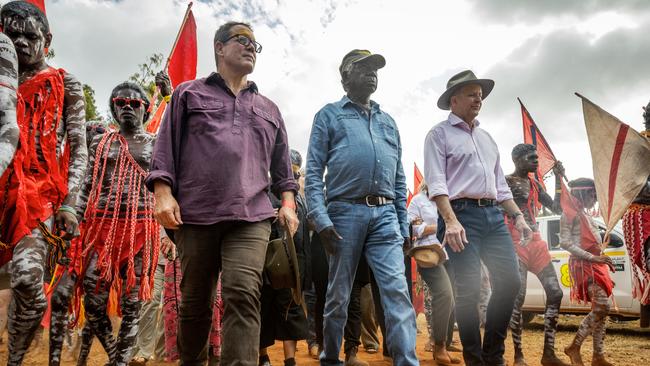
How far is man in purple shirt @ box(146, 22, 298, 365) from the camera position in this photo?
2480mm

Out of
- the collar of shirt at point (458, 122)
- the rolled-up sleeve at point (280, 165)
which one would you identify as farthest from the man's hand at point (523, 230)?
the rolled-up sleeve at point (280, 165)

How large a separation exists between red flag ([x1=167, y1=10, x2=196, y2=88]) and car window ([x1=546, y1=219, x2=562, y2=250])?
7087 millimetres

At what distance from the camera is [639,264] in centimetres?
471

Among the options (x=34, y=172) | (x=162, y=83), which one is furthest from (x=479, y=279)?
(x=162, y=83)

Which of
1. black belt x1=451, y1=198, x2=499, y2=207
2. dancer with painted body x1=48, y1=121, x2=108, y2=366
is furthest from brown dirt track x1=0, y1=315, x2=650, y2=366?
black belt x1=451, y1=198, x2=499, y2=207

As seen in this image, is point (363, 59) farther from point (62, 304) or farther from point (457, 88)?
point (62, 304)

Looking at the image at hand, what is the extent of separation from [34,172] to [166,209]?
0.94m

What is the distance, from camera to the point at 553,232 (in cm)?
943

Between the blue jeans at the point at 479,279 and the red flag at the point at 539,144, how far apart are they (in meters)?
4.26

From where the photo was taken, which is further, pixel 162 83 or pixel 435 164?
pixel 162 83

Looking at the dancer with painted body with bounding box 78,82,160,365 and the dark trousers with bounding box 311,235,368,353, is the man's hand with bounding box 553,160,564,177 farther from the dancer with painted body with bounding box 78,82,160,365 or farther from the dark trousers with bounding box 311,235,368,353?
the dancer with painted body with bounding box 78,82,160,365

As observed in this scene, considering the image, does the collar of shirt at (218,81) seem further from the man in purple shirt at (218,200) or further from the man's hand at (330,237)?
the man's hand at (330,237)

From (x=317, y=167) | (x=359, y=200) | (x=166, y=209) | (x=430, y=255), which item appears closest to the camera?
(x=166, y=209)

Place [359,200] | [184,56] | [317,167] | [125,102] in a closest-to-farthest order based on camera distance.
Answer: [359,200] → [317,167] → [125,102] → [184,56]
